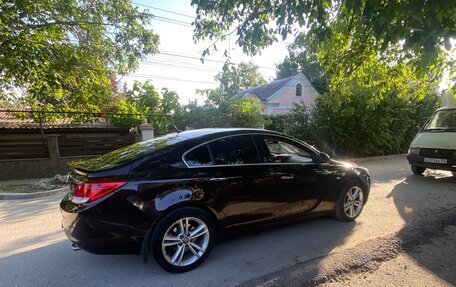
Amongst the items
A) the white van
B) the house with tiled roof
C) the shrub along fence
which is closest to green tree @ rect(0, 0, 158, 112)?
the shrub along fence

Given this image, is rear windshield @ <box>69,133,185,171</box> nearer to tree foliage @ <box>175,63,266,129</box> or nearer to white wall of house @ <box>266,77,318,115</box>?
tree foliage @ <box>175,63,266,129</box>

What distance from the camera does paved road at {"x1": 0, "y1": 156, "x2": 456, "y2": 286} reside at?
2979 mm

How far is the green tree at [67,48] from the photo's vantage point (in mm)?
8492

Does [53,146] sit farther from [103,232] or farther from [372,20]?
[372,20]

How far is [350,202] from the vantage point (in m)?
4.55

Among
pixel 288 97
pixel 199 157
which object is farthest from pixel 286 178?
pixel 288 97

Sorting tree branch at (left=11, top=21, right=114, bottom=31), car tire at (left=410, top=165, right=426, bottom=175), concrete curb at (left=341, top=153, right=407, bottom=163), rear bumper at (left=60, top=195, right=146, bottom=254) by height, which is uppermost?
tree branch at (left=11, top=21, right=114, bottom=31)

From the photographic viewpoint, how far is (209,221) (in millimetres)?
3242

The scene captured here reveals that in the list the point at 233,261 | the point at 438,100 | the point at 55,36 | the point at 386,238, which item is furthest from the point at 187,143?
the point at 438,100

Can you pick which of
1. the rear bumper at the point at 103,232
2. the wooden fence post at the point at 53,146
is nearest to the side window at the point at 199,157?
the rear bumper at the point at 103,232

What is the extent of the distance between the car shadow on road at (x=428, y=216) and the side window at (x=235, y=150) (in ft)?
7.55

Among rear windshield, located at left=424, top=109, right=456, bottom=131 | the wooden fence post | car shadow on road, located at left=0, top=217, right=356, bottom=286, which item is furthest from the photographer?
the wooden fence post

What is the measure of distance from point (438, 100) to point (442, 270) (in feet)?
44.8

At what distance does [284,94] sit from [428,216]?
80.4ft
